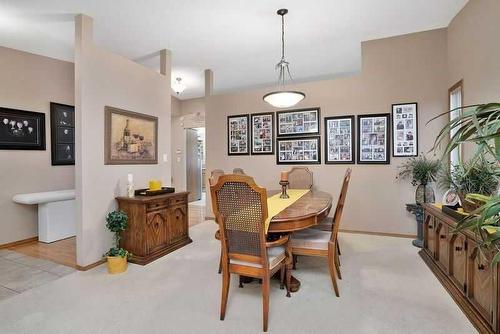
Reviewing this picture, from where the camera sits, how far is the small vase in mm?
3617

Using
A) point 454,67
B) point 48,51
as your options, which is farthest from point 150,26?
point 454,67

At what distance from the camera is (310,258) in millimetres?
3164

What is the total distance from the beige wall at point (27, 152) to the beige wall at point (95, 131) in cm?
173

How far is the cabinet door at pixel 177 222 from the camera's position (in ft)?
11.6

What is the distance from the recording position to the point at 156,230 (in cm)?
327

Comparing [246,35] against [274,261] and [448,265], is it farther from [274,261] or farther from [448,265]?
[448,265]

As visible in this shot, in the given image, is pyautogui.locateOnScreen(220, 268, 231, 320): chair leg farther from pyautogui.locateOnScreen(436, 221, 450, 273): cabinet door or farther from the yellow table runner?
pyautogui.locateOnScreen(436, 221, 450, 273): cabinet door

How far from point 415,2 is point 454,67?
44.3 inches

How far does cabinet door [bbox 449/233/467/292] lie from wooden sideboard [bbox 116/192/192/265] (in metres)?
3.08

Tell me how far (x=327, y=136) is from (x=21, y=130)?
471 cm

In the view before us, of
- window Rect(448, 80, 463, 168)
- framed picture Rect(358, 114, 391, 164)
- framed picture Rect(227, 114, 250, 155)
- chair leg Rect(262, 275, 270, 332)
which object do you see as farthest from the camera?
framed picture Rect(227, 114, 250, 155)

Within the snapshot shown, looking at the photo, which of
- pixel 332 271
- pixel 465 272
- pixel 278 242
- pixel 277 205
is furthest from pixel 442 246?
pixel 278 242

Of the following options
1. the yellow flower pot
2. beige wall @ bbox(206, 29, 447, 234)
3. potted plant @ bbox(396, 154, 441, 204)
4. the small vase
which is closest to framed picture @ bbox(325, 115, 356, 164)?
beige wall @ bbox(206, 29, 447, 234)

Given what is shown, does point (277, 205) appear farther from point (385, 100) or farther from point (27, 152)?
point (27, 152)
